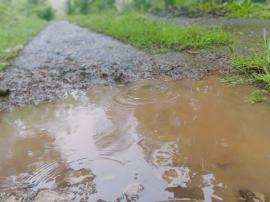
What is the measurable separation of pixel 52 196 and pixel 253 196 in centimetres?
158

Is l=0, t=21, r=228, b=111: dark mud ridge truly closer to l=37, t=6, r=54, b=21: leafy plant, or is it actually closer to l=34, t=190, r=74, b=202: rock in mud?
l=34, t=190, r=74, b=202: rock in mud

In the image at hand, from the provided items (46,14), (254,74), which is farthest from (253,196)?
(46,14)

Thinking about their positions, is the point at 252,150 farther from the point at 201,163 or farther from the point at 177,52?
the point at 177,52

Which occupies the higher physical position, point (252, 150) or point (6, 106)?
point (252, 150)

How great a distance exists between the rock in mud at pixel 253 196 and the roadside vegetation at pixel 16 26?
20.2 ft

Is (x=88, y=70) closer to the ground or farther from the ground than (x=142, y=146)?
closer to the ground

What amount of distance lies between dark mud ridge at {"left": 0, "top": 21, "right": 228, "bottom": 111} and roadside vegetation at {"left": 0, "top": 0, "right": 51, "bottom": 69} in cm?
98

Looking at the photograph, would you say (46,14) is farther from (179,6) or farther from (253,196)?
(253,196)

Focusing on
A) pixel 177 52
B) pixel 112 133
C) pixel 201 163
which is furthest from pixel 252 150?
pixel 177 52

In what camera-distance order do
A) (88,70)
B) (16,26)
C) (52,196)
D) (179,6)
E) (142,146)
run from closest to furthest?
(52,196) < (142,146) < (88,70) < (16,26) < (179,6)

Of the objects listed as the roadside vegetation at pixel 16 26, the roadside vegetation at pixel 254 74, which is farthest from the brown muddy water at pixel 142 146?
the roadside vegetation at pixel 16 26

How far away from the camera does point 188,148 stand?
3.44 metres

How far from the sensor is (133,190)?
283cm

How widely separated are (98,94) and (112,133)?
58.1 inches
